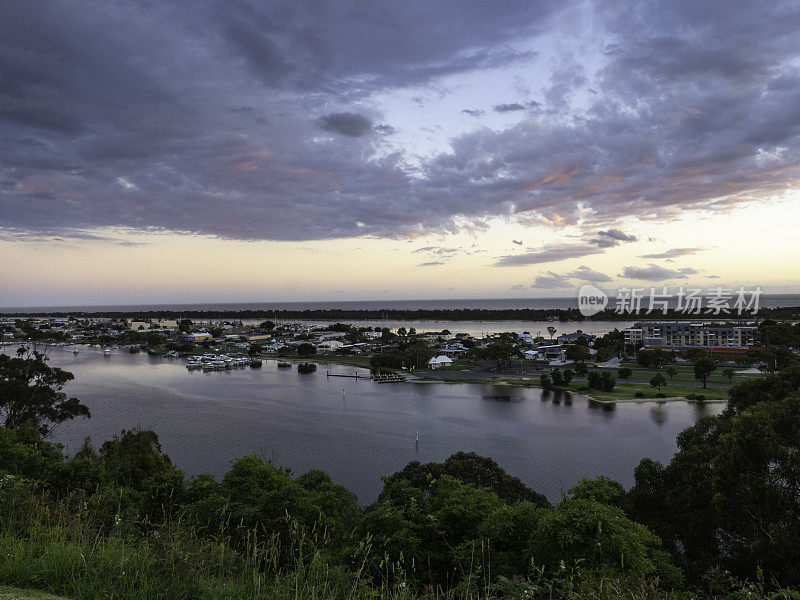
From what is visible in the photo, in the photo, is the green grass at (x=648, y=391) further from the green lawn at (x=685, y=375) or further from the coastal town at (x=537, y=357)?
the green lawn at (x=685, y=375)

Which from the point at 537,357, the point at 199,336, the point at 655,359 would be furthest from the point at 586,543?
the point at 199,336

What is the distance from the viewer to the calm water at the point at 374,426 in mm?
19766

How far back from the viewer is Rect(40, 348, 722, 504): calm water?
1977 centimetres

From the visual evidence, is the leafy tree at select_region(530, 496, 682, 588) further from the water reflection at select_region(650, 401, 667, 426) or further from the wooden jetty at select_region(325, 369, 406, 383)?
the wooden jetty at select_region(325, 369, 406, 383)

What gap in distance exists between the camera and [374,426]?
2677cm

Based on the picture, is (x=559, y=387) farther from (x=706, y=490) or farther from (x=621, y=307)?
(x=621, y=307)

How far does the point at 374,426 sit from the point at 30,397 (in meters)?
16.1

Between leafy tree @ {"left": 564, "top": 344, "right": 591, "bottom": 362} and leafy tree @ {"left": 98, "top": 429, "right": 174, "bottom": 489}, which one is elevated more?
leafy tree @ {"left": 98, "top": 429, "right": 174, "bottom": 489}

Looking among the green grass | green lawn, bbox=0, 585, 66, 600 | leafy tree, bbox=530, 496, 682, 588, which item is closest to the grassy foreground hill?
leafy tree, bbox=530, 496, 682, 588

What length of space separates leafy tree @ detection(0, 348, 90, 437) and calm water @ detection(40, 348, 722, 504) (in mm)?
2067

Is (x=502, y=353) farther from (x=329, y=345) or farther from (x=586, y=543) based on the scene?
(x=586, y=543)

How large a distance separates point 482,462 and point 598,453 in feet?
36.5

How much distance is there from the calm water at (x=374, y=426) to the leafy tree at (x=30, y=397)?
2067 mm

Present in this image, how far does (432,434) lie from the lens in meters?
24.7
